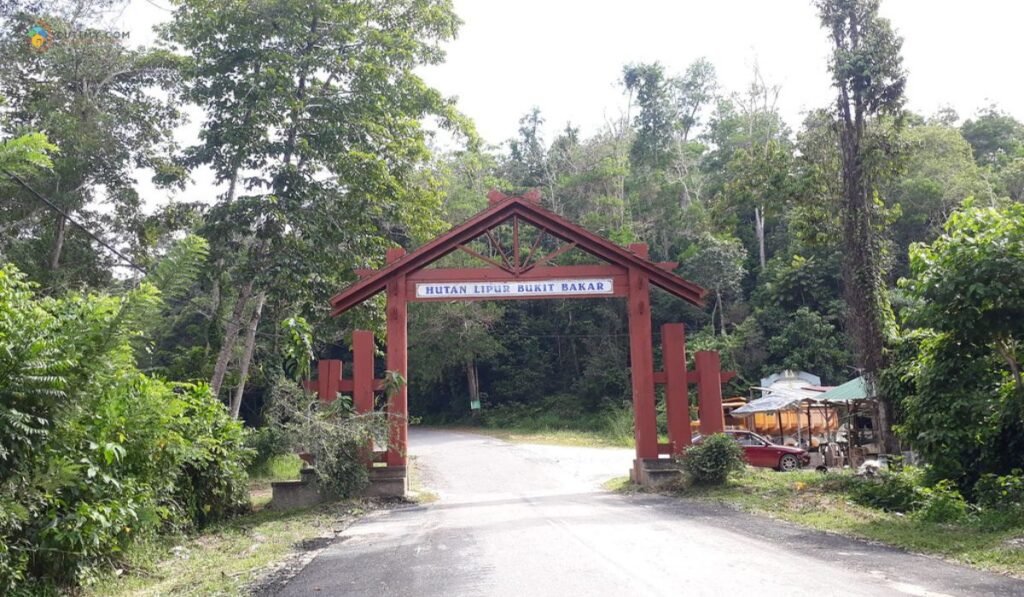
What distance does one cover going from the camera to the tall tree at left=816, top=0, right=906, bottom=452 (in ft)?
50.4

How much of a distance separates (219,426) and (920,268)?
10.7 metres

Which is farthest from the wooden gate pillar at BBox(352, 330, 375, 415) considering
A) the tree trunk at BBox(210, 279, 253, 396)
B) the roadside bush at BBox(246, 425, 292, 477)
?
the tree trunk at BBox(210, 279, 253, 396)

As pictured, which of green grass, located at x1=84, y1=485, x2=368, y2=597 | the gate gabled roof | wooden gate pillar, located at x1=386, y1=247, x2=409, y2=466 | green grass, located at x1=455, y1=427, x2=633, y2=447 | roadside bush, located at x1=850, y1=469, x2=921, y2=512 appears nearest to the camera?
green grass, located at x1=84, y1=485, x2=368, y2=597

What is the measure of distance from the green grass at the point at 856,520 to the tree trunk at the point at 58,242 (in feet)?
61.6

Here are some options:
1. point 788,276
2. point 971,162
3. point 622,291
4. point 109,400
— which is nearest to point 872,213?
point 622,291

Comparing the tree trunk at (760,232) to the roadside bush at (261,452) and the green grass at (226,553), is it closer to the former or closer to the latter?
the roadside bush at (261,452)

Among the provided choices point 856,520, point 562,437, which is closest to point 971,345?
point 856,520

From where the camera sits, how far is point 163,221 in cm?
2209

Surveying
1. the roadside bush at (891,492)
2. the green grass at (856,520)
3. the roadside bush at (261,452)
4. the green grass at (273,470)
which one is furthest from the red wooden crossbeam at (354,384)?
the roadside bush at (891,492)

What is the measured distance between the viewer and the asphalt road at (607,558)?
22.6 feet

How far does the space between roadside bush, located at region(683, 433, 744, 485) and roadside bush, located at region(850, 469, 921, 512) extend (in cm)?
240

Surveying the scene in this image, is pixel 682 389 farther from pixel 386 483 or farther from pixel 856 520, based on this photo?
pixel 386 483

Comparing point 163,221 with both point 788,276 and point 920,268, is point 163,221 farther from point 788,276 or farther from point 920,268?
point 788,276
